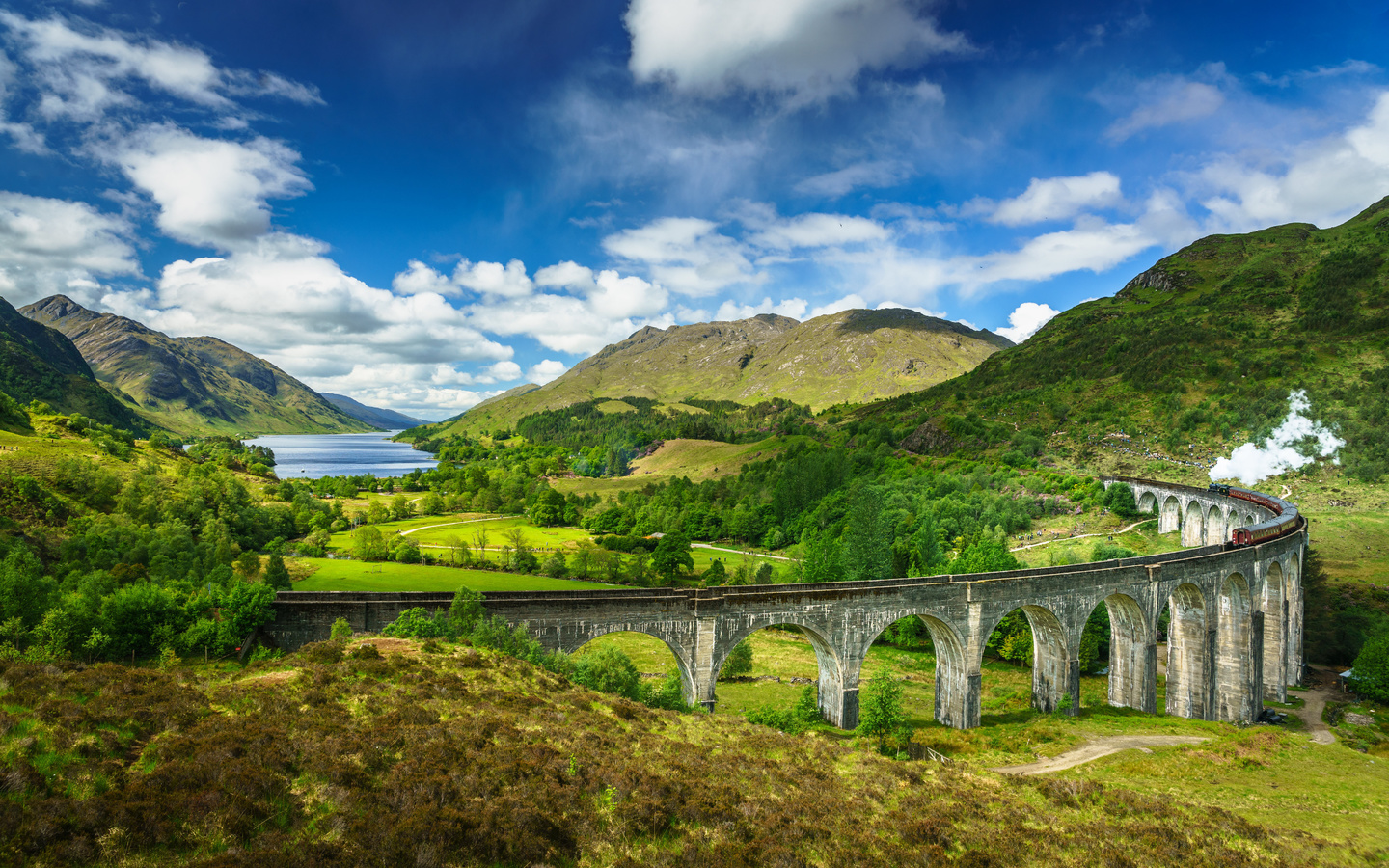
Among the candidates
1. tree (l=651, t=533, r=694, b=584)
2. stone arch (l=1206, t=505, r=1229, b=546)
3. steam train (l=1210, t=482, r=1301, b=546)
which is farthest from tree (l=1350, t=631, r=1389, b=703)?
tree (l=651, t=533, r=694, b=584)

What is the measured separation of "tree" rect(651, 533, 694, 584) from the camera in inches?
3366

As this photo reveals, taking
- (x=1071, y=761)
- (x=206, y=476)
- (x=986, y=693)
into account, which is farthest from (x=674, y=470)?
(x=1071, y=761)

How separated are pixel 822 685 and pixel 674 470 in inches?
6265

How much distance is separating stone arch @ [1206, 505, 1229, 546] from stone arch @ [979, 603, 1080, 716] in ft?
156

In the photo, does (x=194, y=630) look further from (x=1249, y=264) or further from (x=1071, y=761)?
(x=1249, y=264)

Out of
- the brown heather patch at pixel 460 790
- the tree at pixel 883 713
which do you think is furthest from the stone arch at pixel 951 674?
the brown heather patch at pixel 460 790

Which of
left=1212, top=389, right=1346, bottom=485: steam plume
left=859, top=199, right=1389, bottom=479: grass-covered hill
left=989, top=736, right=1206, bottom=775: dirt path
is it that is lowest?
left=989, top=736, right=1206, bottom=775: dirt path

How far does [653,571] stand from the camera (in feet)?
281

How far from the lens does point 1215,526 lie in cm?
7531

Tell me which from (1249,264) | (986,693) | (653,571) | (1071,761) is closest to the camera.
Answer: (1071,761)

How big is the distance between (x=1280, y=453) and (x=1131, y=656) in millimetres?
81200

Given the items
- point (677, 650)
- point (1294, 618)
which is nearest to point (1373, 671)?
point (1294, 618)

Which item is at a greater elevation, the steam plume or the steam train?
the steam plume

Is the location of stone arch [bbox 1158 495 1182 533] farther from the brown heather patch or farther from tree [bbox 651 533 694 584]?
the brown heather patch
